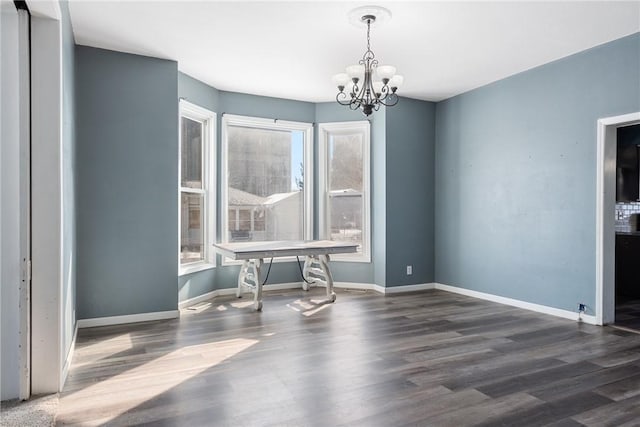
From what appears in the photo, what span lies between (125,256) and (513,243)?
4.10m

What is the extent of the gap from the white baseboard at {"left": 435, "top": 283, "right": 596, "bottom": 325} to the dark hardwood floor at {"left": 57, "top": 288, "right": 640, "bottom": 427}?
15 centimetres

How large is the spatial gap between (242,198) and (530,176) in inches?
136

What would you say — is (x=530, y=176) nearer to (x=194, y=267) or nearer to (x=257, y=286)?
(x=257, y=286)

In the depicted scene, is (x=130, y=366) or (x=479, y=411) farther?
(x=130, y=366)

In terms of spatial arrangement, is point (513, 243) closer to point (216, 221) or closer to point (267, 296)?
point (267, 296)

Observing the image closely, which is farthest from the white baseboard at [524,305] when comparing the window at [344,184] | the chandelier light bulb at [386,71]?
the chandelier light bulb at [386,71]

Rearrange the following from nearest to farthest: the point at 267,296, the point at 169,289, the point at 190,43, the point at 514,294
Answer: the point at 190,43
the point at 169,289
the point at 514,294
the point at 267,296

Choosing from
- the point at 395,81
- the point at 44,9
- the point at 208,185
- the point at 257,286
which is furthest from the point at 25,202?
the point at 208,185

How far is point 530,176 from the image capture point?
460 cm

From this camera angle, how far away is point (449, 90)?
17.5ft

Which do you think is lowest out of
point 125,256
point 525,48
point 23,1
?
point 125,256

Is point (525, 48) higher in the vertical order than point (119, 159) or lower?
higher

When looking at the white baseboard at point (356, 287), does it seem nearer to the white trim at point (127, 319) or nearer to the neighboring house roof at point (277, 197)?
the white trim at point (127, 319)

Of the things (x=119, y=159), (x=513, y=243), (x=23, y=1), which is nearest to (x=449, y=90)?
(x=513, y=243)
